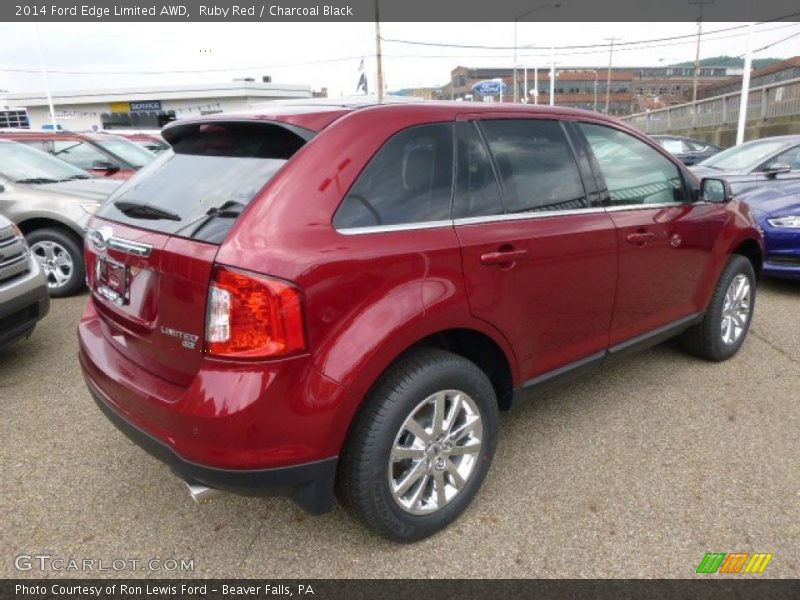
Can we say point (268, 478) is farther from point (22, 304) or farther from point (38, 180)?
point (38, 180)

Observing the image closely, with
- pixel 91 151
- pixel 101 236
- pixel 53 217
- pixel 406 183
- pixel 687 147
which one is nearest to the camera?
pixel 406 183

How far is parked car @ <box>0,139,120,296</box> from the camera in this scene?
19.2 ft

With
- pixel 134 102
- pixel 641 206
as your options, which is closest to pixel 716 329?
pixel 641 206

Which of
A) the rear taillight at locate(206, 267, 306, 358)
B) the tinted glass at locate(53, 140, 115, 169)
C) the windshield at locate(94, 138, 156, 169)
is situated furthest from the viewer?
the windshield at locate(94, 138, 156, 169)

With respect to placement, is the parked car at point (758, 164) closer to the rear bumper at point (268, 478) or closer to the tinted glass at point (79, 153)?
the rear bumper at point (268, 478)

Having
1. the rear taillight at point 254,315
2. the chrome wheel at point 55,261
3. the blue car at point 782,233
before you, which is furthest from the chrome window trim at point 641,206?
the chrome wheel at point 55,261

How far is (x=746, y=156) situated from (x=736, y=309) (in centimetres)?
496

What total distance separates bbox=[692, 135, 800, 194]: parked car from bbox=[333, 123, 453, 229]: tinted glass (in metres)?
5.55

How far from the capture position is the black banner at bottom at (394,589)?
2.13 meters

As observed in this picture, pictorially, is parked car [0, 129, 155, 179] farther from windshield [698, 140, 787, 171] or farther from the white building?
the white building

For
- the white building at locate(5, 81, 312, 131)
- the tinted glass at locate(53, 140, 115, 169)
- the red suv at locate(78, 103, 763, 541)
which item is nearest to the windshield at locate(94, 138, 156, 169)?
the tinted glass at locate(53, 140, 115, 169)

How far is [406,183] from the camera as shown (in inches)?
89.4

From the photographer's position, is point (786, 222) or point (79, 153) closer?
point (786, 222)

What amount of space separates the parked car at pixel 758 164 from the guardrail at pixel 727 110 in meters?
6.32
